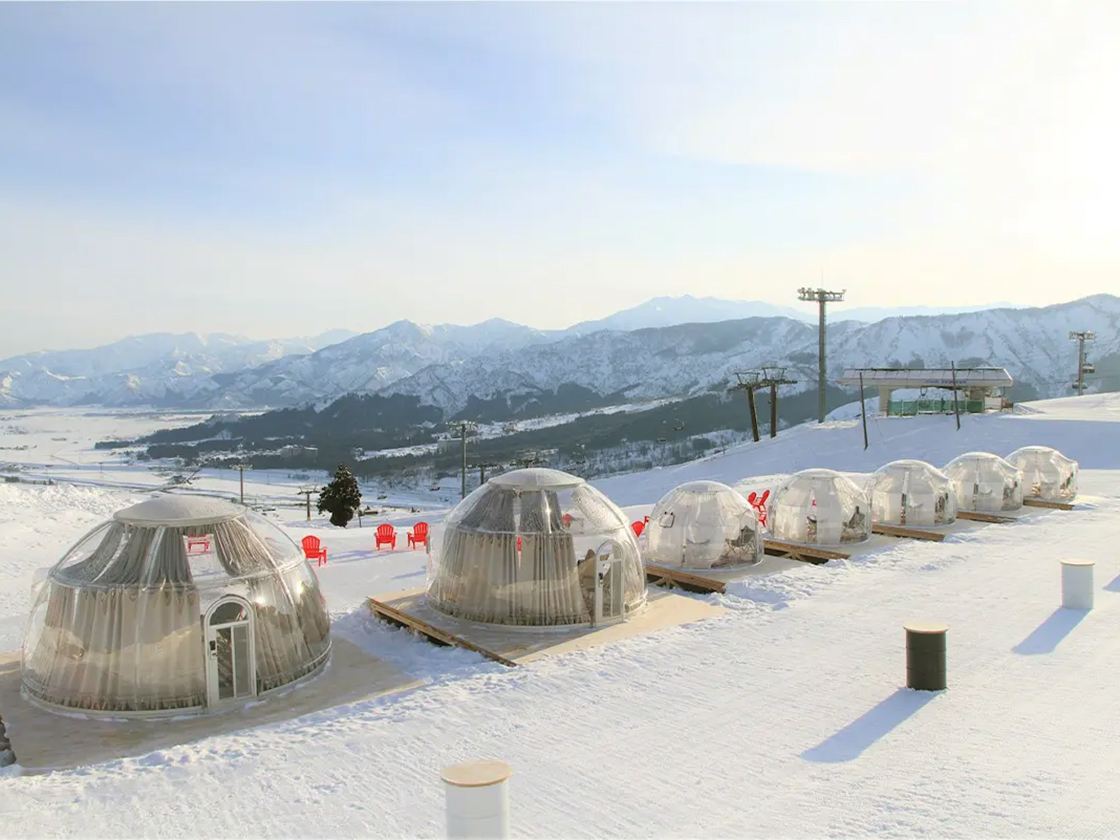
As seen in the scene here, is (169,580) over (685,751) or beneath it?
over

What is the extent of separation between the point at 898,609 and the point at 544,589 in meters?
6.52

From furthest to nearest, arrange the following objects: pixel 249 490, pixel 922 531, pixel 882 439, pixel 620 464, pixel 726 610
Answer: pixel 620 464 < pixel 249 490 < pixel 882 439 < pixel 922 531 < pixel 726 610

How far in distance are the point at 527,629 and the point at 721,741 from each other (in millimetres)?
5280

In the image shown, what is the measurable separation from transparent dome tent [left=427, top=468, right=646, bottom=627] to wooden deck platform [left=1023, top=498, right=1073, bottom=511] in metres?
18.1

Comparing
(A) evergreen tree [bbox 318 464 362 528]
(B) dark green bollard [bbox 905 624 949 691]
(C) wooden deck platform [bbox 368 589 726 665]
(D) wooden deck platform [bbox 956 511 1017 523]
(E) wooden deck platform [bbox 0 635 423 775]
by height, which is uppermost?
(B) dark green bollard [bbox 905 624 949 691]

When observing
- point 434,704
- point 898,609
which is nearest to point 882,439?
point 898,609

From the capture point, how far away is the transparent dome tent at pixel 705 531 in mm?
18688

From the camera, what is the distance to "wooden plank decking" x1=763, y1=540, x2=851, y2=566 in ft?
64.8

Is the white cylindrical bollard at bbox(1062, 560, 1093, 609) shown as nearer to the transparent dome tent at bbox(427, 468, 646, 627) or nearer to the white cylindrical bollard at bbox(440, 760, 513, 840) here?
the transparent dome tent at bbox(427, 468, 646, 627)

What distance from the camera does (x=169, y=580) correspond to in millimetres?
10703

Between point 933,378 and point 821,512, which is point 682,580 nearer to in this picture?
point 821,512

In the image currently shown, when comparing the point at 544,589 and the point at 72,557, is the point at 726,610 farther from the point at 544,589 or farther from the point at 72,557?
the point at 72,557

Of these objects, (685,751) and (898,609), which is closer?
(685,751)

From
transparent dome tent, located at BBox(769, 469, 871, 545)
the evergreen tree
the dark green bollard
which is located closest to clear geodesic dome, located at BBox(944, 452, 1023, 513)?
transparent dome tent, located at BBox(769, 469, 871, 545)
